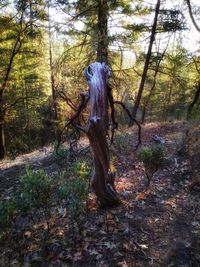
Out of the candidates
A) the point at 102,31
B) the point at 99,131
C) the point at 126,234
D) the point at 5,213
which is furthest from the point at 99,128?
the point at 102,31

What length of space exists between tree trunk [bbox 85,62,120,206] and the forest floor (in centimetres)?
55

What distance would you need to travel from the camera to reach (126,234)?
4656 mm

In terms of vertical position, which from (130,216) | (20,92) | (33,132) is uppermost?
(20,92)

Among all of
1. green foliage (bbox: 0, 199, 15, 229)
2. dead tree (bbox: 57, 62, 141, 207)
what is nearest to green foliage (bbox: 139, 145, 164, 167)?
dead tree (bbox: 57, 62, 141, 207)

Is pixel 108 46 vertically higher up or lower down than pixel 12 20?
lower down

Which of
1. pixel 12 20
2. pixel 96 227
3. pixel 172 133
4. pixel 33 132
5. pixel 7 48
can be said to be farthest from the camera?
pixel 33 132

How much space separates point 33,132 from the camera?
854 inches

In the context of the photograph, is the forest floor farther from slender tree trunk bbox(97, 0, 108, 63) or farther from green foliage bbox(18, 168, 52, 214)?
slender tree trunk bbox(97, 0, 108, 63)

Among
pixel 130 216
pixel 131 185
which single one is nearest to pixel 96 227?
pixel 130 216

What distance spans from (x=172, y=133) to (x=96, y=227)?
7.62m

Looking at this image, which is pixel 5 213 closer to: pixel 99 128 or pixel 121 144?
pixel 99 128

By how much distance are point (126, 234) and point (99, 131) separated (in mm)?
1824

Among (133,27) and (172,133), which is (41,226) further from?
(133,27)

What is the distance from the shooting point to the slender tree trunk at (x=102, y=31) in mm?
9369
